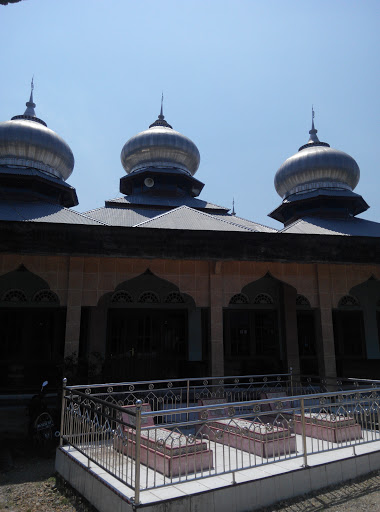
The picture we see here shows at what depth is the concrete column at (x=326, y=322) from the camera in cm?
934

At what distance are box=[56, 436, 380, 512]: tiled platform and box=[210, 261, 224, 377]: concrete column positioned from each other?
344 cm

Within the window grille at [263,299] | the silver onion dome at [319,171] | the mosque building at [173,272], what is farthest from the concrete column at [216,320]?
the silver onion dome at [319,171]

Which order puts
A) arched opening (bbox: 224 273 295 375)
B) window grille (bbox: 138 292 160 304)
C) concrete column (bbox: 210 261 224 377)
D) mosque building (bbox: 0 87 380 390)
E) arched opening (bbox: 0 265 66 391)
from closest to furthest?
mosque building (bbox: 0 87 380 390)
concrete column (bbox: 210 261 224 377)
arched opening (bbox: 0 265 66 391)
window grille (bbox: 138 292 160 304)
arched opening (bbox: 224 273 295 375)

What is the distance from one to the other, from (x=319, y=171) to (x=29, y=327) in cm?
1164

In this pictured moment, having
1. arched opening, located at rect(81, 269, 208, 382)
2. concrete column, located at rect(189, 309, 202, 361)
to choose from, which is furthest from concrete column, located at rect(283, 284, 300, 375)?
concrete column, located at rect(189, 309, 202, 361)

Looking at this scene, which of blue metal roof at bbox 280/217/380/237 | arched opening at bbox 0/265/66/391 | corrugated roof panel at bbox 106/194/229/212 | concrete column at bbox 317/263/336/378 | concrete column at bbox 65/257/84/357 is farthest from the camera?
corrugated roof panel at bbox 106/194/229/212

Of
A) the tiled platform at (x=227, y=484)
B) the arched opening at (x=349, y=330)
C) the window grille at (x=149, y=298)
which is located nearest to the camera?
the tiled platform at (x=227, y=484)

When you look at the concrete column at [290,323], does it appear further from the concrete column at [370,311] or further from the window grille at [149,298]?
the window grille at [149,298]

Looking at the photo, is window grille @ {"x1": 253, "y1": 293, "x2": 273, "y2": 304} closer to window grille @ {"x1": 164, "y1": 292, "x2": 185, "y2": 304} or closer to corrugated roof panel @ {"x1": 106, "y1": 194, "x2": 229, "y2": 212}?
window grille @ {"x1": 164, "y1": 292, "x2": 185, "y2": 304}

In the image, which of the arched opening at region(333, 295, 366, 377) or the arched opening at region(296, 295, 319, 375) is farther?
the arched opening at region(333, 295, 366, 377)

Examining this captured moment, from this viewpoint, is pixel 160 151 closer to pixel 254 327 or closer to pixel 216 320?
pixel 254 327

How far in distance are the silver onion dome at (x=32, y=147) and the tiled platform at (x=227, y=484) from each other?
1080 centimetres

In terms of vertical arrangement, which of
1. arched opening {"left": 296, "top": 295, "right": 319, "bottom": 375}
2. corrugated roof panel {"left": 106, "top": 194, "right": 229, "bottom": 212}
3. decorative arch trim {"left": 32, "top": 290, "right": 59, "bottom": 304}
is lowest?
arched opening {"left": 296, "top": 295, "right": 319, "bottom": 375}

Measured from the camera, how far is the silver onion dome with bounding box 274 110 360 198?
613 inches
